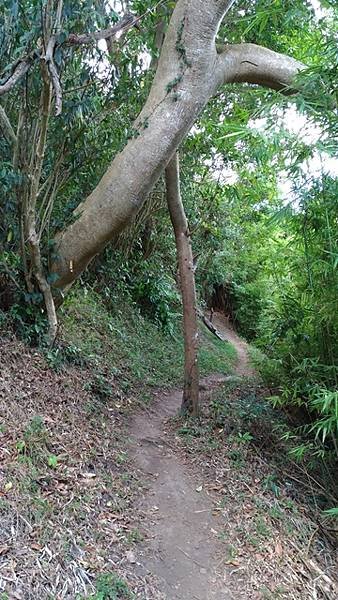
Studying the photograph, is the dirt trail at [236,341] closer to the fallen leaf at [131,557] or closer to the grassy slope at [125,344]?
the grassy slope at [125,344]

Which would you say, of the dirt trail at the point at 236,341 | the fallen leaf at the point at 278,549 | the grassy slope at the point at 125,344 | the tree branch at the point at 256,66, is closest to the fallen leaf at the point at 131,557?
the fallen leaf at the point at 278,549

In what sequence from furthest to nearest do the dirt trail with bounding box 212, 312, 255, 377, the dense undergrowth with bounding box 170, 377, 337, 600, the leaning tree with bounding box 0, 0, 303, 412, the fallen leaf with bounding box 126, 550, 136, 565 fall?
the dirt trail with bounding box 212, 312, 255, 377 → the leaning tree with bounding box 0, 0, 303, 412 → the dense undergrowth with bounding box 170, 377, 337, 600 → the fallen leaf with bounding box 126, 550, 136, 565

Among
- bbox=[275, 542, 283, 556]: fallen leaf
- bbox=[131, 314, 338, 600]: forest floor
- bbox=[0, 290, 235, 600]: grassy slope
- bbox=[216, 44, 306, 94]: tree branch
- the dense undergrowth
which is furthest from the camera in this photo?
bbox=[216, 44, 306, 94]: tree branch

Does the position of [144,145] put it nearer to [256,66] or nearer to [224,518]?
[256,66]

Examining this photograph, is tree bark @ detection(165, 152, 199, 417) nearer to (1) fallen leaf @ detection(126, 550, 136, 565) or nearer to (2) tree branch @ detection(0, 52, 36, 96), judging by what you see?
(2) tree branch @ detection(0, 52, 36, 96)

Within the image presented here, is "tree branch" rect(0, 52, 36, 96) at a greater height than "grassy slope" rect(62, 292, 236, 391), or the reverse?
"tree branch" rect(0, 52, 36, 96)

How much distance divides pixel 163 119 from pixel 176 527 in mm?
3278

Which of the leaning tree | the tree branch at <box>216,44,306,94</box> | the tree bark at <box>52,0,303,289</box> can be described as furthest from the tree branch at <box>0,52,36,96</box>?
the tree branch at <box>216,44,306,94</box>

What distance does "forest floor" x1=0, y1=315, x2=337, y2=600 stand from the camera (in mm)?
2203

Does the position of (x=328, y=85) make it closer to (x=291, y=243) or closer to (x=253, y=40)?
(x=291, y=243)

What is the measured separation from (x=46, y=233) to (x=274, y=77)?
2711 mm

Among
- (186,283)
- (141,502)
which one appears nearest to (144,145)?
(186,283)

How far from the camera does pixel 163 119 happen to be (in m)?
3.76

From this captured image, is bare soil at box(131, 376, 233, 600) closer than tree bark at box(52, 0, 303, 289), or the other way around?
bare soil at box(131, 376, 233, 600)
